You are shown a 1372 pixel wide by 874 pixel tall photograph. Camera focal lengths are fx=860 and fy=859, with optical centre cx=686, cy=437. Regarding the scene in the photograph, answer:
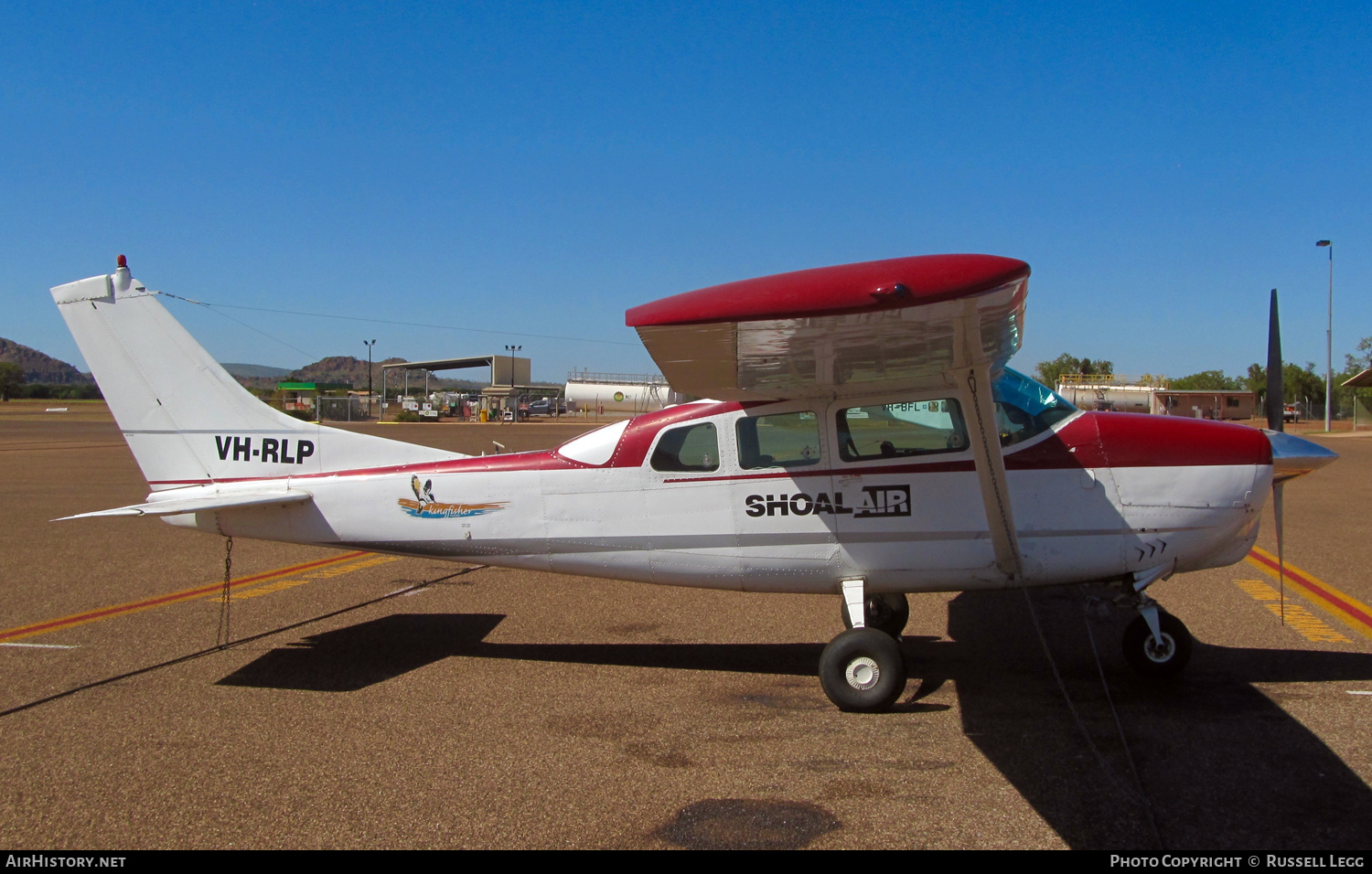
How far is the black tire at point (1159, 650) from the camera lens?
555 centimetres

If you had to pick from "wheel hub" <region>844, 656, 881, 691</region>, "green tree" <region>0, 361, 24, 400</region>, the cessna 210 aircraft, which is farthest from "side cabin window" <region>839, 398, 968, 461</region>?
"green tree" <region>0, 361, 24, 400</region>

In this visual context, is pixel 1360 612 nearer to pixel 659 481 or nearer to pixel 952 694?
pixel 952 694

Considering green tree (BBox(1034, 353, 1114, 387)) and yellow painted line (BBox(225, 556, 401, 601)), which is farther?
green tree (BBox(1034, 353, 1114, 387))

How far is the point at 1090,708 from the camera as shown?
5160 mm

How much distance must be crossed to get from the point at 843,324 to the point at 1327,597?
22.5ft

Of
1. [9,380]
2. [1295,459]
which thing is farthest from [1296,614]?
[9,380]

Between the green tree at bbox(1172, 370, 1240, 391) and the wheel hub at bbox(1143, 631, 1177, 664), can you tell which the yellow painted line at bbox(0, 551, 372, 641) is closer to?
the wheel hub at bbox(1143, 631, 1177, 664)

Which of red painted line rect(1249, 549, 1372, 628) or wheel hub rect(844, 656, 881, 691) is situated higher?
wheel hub rect(844, 656, 881, 691)

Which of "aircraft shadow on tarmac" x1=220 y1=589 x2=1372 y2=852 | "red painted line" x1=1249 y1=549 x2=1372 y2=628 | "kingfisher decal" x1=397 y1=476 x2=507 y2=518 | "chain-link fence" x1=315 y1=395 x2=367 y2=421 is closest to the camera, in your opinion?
"aircraft shadow on tarmac" x1=220 y1=589 x2=1372 y2=852

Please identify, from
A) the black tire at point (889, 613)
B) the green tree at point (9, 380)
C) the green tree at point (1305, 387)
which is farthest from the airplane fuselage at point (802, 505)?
the green tree at point (9, 380)

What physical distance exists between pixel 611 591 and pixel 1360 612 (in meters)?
6.67

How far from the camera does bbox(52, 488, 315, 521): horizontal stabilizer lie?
5.82m

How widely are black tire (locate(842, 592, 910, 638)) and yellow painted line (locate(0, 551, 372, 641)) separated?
4.93m
